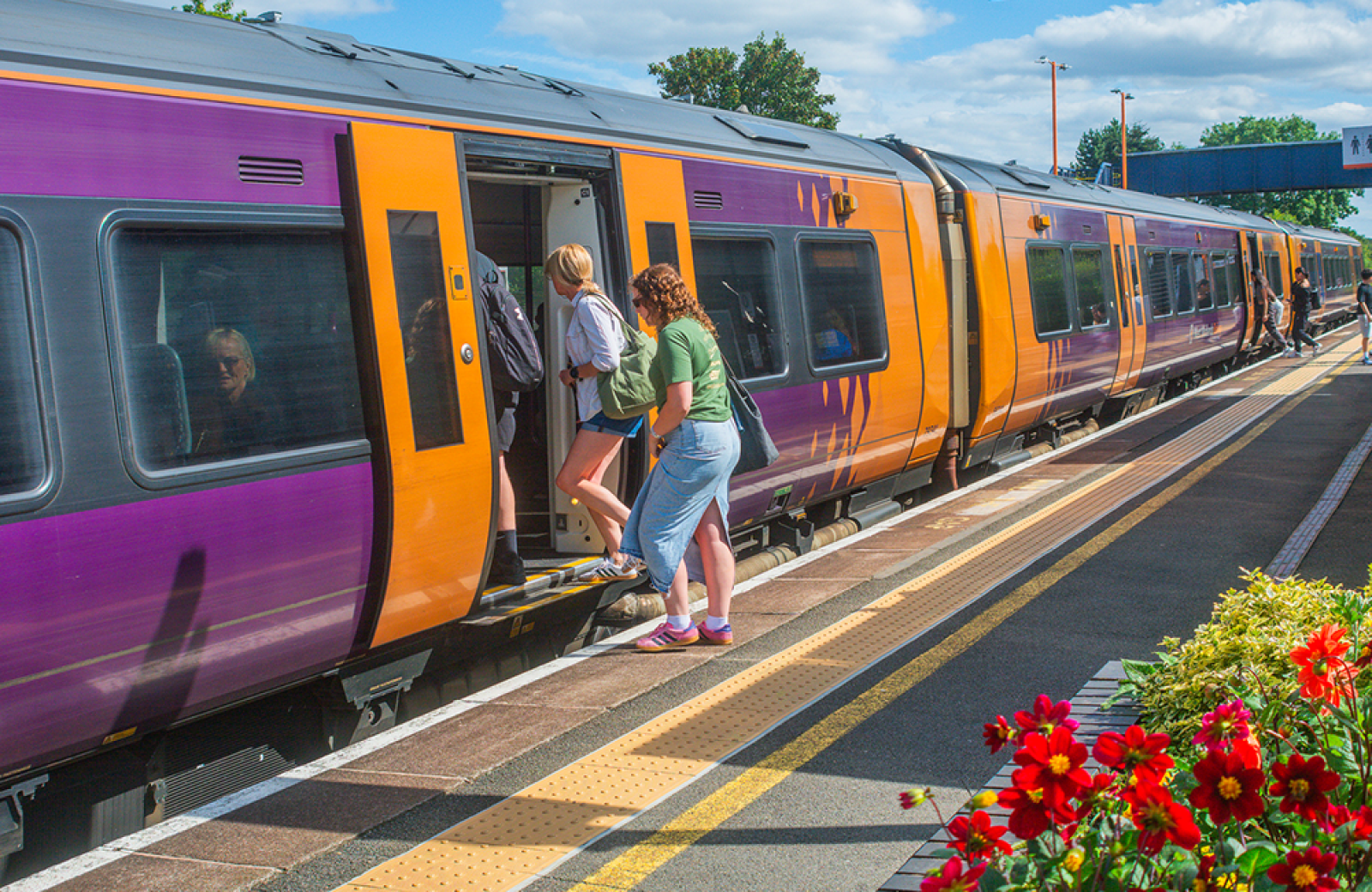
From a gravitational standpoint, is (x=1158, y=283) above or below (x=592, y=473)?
above

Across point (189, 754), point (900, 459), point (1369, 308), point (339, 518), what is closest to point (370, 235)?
point (339, 518)

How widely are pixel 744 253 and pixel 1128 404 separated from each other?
1088 cm

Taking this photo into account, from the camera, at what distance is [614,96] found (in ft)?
22.0

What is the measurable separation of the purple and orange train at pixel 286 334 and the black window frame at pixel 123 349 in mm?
10

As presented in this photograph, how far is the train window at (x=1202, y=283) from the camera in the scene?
60.5 ft

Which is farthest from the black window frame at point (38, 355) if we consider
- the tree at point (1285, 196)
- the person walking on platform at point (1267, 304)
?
the tree at point (1285, 196)

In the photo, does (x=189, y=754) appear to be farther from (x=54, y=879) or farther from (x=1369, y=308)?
(x=1369, y=308)

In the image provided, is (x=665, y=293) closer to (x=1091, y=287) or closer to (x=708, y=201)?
(x=708, y=201)

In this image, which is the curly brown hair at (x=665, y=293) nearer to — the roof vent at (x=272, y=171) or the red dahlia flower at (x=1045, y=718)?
the roof vent at (x=272, y=171)

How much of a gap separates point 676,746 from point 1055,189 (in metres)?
10.3

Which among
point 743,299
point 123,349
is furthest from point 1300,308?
point 123,349

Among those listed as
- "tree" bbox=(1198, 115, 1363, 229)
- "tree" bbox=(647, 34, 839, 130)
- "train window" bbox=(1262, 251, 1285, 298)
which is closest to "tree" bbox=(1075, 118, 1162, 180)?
"tree" bbox=(1198, 115, 1363, 229)

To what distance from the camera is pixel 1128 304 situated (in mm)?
14625

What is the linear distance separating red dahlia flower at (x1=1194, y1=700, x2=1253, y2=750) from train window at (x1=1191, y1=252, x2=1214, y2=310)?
17554 millimetres
